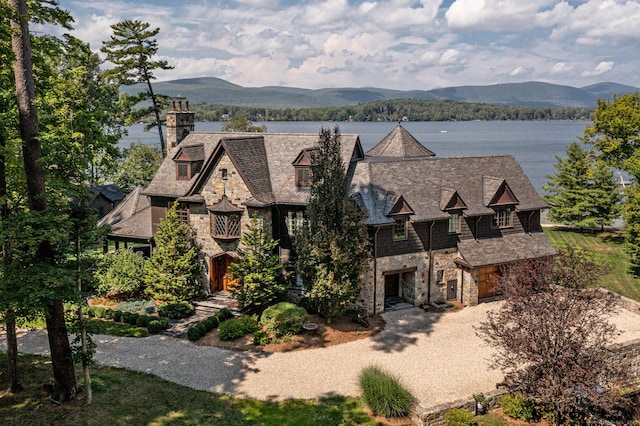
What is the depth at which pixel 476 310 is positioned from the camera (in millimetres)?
30547

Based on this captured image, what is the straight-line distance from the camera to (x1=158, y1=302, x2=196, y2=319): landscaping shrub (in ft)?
94.5

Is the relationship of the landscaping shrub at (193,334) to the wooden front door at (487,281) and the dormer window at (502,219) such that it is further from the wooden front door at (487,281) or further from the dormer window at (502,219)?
the dormer window at (502,219)

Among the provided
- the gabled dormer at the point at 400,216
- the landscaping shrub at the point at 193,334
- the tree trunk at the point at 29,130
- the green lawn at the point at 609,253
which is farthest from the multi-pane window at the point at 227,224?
the green lawn at the point at 609,253

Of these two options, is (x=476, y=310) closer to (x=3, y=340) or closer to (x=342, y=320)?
(x=342, y=320)

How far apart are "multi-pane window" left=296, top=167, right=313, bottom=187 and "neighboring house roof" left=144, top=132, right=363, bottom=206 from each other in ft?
1.23

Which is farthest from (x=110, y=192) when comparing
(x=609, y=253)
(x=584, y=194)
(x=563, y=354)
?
(x=609, y=253)

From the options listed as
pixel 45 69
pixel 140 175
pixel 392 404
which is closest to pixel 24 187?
pixel 45 69

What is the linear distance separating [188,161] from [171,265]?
23.2 feet

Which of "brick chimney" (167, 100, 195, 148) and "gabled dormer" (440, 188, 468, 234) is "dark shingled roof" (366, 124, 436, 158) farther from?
"brick chimney" (167, 100, 195, 148)

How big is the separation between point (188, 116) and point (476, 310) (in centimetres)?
2409

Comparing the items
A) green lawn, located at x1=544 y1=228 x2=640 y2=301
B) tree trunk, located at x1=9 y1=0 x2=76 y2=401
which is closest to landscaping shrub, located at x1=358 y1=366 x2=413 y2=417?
tree trunk, located at x1=9 y1=0 x2=76 y2=401

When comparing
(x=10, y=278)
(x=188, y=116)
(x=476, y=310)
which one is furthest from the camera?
(x=188, y=116)

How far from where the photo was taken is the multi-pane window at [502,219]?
108 feet

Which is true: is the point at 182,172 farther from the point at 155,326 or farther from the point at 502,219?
the point at 502,219
